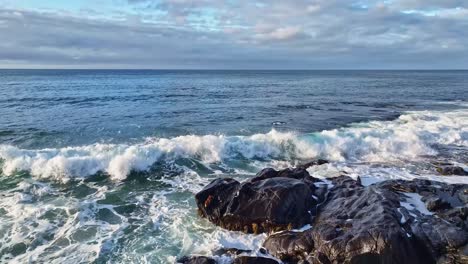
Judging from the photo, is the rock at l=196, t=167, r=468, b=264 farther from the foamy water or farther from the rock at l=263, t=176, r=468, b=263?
the foamy water

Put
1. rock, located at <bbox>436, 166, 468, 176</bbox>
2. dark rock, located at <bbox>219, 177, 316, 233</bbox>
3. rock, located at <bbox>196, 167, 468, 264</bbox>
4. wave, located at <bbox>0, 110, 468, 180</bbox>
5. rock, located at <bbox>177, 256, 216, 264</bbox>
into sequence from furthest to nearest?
1. wave, located at <bbox>0, 110, 468, 180</bbox>
2. rock, located at <bbox>436, 166, 468, 176</bbox>
3. dark rock, located at <bbox>219, 177, 316, 233</bbox>
4. rock, located at <bbox>177, 256, 216, 264</bbox>
5. rock, located at <bbox>196, 167, 468, 264</bbox>

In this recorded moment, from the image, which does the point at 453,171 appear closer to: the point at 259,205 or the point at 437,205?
the point at 437,205

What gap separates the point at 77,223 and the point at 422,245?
37.0 feet

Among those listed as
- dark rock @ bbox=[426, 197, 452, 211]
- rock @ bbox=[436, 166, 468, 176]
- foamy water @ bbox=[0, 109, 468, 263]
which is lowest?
foamy water @ bbox=[0, 109, 468, 263]

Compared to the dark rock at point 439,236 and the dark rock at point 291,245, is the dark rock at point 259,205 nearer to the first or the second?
the dark rock at point 291,245

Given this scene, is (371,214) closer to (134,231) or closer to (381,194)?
(381,194)

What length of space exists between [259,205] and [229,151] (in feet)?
32.7

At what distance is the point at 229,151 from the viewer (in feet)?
71.9

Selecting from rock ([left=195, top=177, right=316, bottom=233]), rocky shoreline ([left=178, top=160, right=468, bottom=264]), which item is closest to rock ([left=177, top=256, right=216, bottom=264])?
rocky shoreline ([left=178, top=160, right=468, bottom=264])

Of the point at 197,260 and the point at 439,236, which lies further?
the point at 197,260

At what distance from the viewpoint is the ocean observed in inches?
472

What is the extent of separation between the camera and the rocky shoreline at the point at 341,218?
952cm

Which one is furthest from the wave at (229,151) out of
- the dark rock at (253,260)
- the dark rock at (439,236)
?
the dark rock at (253,260)

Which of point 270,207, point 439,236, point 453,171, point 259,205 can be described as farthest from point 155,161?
point 453,171
